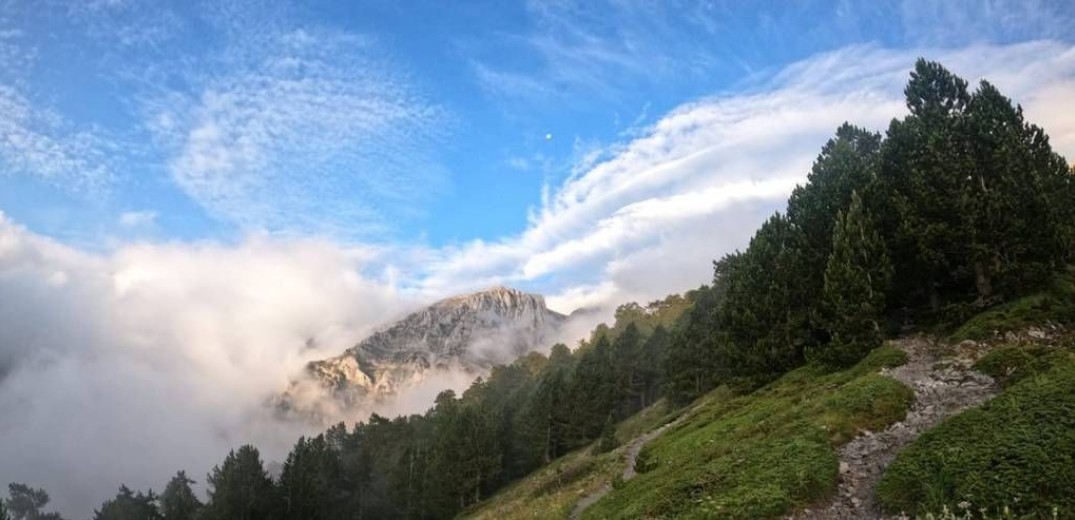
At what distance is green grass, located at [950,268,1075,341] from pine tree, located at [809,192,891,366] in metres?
4.53

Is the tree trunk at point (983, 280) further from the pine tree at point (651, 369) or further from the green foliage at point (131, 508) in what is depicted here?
the green foliage at point (131, 508)

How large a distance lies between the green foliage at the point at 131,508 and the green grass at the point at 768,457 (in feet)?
373

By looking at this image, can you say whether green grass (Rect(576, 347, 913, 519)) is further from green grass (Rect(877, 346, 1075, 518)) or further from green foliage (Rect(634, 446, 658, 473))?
green grass (Rect(877, 346, 1075, 518))

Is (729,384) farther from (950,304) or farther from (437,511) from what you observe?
(437,511)

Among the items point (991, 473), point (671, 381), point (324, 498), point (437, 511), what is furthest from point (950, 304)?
point (324, 498)

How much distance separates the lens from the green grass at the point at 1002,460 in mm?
13750

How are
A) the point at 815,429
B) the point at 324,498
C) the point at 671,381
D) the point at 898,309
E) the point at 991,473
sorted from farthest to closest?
the point at 324,498, the point at 671,381, the point at 898,309, the point at 815,429, the point at 991,473

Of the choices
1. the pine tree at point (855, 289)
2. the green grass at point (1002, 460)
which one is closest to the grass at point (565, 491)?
the pine tree at point (855, 289)

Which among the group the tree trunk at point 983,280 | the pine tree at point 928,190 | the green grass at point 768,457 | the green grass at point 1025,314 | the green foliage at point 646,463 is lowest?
the green foliage at point 646,463

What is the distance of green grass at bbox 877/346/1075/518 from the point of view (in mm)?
13750

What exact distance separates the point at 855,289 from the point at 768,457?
2074cm

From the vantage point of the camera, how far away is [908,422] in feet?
75.4

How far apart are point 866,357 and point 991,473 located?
2224 cm

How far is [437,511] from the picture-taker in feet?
295
